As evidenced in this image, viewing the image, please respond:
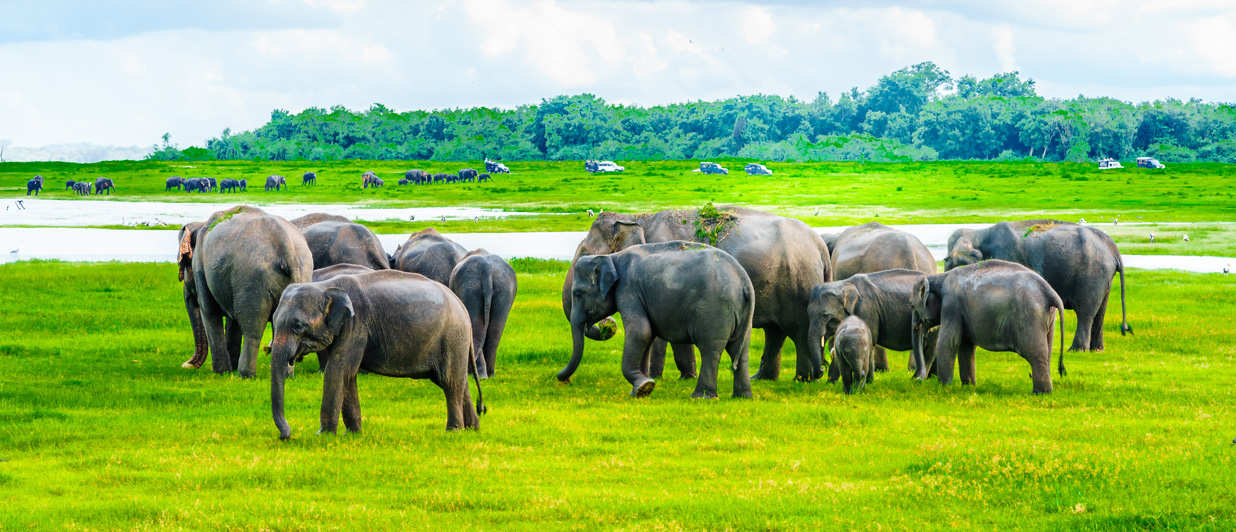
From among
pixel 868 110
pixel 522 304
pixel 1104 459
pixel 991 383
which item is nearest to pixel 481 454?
pixel 1104 459

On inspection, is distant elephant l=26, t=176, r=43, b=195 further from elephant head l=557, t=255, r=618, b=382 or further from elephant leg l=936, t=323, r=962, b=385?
elephant leg l=936, t=323, r=962, b=385

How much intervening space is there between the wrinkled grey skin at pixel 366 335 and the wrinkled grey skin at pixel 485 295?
3869 mm

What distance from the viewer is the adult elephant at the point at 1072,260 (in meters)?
19.3

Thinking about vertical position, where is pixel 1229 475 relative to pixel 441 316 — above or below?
below

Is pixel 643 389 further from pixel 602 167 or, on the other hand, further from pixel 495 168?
pixel 495 168

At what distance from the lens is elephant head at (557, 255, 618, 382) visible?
14781 millimetres

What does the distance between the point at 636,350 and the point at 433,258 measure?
4450mm

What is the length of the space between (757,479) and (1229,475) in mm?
3915

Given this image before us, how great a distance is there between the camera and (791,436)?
12227 millimetres

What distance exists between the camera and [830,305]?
15367 millimetres

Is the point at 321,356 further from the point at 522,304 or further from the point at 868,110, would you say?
the point at 868,110

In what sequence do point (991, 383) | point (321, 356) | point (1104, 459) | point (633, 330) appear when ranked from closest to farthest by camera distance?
point (1104, 459)
point (321, 356)
point (633, 330)
point (991, 383)

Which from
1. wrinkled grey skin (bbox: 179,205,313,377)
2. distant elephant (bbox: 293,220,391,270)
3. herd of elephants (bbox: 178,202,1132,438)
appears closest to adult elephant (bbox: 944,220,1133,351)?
herd of elephants (bbox: 178,202,1132,438)

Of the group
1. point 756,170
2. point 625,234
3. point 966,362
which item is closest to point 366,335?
point 625,234
